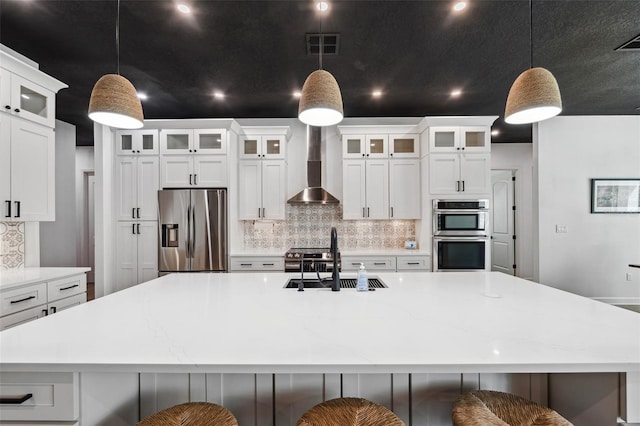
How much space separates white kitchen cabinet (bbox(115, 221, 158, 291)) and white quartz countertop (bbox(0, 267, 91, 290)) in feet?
3.71

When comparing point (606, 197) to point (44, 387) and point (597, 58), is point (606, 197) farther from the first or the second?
point (44, 387)

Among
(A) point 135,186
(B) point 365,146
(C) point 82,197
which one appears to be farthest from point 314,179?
(C) point 82,197

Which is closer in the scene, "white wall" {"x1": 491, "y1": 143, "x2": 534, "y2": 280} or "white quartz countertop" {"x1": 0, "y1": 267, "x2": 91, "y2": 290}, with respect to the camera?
"white quartz countertop" {"x1": 0, "y1": 267, "x2": 91, "y2": 290}

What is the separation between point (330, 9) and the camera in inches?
87.7

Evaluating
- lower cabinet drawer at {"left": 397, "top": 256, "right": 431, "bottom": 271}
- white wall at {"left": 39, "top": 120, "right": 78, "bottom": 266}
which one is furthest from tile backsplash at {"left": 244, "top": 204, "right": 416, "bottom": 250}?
white wall at {"left": 39, "top": 120, "right": 78, "bottom": 266}

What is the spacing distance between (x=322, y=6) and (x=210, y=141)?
240cm

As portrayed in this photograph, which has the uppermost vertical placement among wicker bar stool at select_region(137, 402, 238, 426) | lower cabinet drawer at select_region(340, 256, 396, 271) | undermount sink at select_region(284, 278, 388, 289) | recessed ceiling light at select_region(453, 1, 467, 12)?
recessed ceiling light at select_region(453, 1, 467, 12)

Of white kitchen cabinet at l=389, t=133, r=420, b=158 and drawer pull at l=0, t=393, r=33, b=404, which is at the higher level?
white kitchen cabinet at l=389, t=133, r=420, b=158

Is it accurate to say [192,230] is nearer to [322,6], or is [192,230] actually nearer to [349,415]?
[322,6]

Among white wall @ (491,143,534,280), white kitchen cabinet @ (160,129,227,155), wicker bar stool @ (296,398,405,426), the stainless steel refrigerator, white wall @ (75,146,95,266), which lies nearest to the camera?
wicker bar stool @ (296,398,405,426)

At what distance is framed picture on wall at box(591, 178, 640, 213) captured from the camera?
4.74 m

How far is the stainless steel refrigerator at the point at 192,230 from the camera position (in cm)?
385

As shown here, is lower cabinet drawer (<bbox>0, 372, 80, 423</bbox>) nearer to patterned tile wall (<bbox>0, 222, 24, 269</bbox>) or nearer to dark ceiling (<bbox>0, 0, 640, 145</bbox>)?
dark ceiling (<bbox>0, 0, 640, 145</bbox>)

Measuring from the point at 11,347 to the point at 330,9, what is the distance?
8.43 feet
